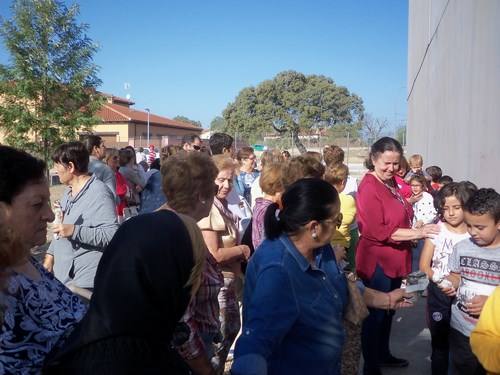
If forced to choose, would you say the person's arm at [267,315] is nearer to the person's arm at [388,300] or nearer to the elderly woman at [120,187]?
the person's arm at [388,300]

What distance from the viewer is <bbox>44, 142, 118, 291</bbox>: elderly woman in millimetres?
3354

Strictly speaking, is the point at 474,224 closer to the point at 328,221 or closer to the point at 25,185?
the point at 328,221

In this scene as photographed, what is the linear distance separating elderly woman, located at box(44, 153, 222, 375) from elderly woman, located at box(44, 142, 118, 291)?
195 cm

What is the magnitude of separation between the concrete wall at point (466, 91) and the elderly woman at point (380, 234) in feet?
5.44

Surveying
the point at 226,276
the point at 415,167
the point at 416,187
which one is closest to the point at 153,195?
the point at 226,276

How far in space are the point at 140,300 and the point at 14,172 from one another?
0.81 meters

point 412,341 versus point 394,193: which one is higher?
point 394,193

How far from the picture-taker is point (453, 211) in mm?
3504

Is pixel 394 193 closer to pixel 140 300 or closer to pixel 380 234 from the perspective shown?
pixel 380 234

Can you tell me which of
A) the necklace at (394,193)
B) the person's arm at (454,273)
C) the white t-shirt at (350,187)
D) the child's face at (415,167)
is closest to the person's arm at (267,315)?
the person's arm at (454,273)

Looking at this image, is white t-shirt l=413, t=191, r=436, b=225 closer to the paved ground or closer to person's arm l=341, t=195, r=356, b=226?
the paved ground

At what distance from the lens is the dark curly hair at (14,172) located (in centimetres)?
176

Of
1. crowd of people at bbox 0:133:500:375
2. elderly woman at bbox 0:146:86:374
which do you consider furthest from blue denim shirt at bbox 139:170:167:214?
elderly woman at bbox 0:146:86:374

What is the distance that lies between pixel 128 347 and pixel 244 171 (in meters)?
6.63
